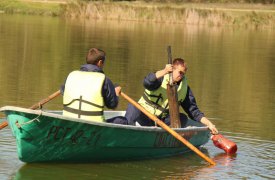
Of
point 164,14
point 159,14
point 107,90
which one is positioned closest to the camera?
point 107,90

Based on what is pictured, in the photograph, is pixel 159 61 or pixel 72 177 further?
pixel 159 61

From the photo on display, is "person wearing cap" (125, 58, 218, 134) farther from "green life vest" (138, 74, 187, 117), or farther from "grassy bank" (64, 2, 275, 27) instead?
"grassy bank" (64, 2, 275, 27)

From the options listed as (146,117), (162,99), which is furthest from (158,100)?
(146,117)

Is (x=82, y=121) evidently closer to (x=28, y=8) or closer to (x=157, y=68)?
(x=157, y=68)

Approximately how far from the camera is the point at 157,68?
24938 millimetres

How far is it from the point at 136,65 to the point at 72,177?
15.0m

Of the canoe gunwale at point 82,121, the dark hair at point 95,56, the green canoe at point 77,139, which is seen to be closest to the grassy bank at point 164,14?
the canoe gunwale at point 82,121

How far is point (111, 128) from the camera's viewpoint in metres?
10.7

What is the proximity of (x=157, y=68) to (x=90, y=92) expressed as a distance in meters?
14.4

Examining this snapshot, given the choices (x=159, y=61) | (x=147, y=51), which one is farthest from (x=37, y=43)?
(x=159, y=61)

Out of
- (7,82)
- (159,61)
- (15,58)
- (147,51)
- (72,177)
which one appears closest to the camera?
(72,177)

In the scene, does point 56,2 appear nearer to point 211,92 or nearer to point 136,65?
point 136,65

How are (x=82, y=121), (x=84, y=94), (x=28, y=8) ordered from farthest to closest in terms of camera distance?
(x=28, y=8) → (x=84, y=94) → (x=82, y=121)

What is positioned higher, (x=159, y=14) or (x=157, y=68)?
(x=159, y=14)
